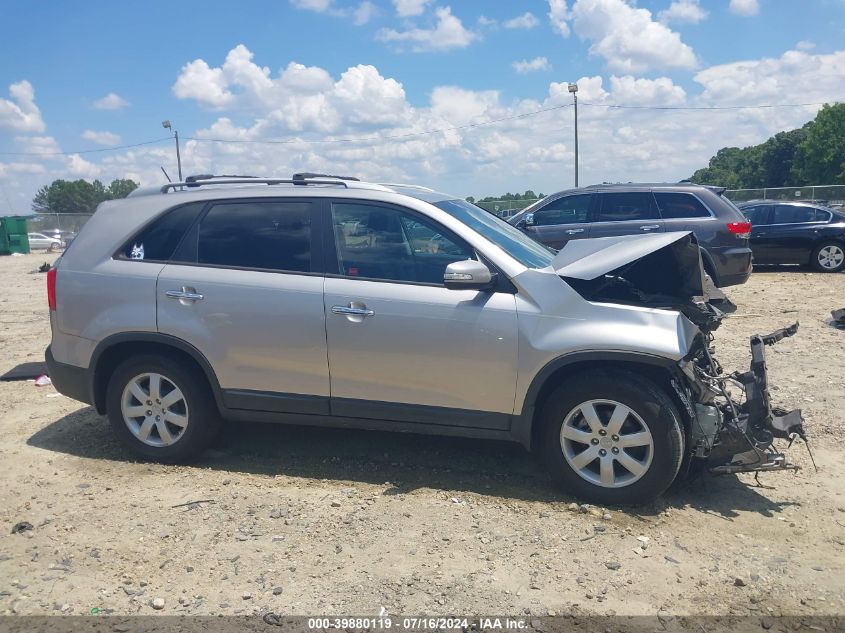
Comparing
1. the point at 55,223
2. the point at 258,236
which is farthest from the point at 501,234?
the point at 55,223

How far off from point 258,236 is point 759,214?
44.5 feet

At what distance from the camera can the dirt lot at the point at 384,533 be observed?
11.1ft

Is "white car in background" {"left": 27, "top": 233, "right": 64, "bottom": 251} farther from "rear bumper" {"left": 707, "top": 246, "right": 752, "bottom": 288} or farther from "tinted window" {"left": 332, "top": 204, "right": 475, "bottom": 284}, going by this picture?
"tinted window" {"left": 332, "top": 204, "right": 475, "bottom": 284}

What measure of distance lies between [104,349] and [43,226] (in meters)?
34.9

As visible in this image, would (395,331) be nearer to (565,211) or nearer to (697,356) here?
(697,356)

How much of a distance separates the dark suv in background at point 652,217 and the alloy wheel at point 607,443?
679 centimetres

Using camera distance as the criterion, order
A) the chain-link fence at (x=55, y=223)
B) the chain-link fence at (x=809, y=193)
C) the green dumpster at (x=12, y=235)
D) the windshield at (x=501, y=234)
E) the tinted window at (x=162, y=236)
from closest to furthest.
Result: the windshield at (x=501, y=234) → the tinted window at (x=162, y=236) → the chain-link fence at (x=809, y=193) → the green dumpster at (x=12, y=235) → the chain-link fence at (x=55, y=223)

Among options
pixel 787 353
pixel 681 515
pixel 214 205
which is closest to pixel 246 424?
pixel 214 205

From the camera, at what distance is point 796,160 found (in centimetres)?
7700

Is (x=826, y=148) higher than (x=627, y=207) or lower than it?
higher

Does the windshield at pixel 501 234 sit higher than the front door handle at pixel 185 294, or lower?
higher

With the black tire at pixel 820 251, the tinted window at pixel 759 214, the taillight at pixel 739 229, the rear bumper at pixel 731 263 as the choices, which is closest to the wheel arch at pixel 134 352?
the rear bumper at pixel 731 263

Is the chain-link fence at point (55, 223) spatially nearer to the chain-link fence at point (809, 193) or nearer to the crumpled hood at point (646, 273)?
the chain-link fence at point (809, 193)

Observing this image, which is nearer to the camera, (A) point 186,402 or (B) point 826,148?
(A) point 186,402
